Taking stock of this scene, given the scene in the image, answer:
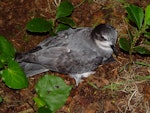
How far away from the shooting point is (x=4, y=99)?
516 centimetres

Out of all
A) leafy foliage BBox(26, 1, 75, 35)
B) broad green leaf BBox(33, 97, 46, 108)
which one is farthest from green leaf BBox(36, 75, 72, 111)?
leafy foliage BBox(26, 1, 75, 35)

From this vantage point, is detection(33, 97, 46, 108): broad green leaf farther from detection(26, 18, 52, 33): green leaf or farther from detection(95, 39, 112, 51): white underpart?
detection(95, 39, 112, 51): white underpart

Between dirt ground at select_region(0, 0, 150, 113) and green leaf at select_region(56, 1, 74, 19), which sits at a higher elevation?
A: green leaf at select_region(56, 1, 74, 19)

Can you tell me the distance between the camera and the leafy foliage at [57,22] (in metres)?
4.93

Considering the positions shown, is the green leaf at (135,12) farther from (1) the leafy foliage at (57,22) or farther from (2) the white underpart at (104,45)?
(1) the leafy foliage at (57,22)

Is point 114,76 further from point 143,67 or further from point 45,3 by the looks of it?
point 45,3

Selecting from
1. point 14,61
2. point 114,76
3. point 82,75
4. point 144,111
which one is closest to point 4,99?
point 14,61

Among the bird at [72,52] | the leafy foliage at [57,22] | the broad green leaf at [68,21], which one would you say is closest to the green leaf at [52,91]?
the bird at [72,52]

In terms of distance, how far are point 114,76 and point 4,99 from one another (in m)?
1.62

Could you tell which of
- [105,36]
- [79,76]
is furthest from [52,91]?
[105,36]

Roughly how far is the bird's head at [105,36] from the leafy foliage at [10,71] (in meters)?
1.11

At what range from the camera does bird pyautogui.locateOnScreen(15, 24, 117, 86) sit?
194 inches

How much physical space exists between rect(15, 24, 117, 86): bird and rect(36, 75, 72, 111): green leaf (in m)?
0.17

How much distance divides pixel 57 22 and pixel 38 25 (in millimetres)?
827
